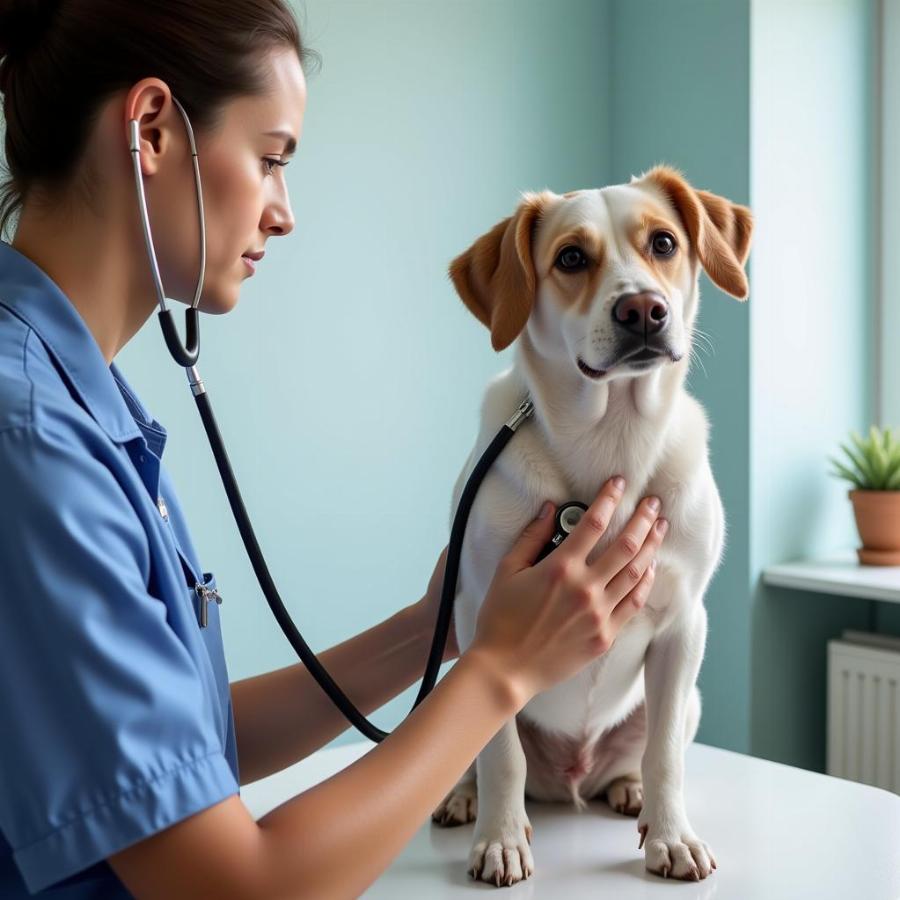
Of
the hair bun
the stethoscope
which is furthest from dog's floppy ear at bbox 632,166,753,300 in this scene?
the hair bun

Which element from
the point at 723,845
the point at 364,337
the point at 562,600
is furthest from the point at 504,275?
the point at 364,337

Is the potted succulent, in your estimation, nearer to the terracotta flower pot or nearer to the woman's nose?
the terracotta flower pot

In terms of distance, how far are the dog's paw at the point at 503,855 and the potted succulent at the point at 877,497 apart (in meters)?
1.72

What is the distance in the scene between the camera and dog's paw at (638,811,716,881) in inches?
40.6

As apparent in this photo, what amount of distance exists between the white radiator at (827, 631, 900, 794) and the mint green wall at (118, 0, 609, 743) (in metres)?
1.05

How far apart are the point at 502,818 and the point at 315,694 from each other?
0.89ft

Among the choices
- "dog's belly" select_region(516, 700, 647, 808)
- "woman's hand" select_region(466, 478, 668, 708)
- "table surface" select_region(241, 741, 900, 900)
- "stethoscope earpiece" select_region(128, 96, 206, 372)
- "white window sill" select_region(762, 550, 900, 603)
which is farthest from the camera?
"white window sill" select_region(762, 550, 900, 603)

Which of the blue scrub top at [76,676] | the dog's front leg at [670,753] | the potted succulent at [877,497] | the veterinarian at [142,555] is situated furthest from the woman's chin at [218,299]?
the potted succulent at [877,497]

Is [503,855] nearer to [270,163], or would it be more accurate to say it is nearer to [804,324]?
[270,163]

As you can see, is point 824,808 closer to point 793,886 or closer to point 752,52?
point 793,886

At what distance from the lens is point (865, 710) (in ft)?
8.27

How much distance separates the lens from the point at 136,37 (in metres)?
0.83

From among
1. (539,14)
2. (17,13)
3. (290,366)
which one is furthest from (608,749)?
(539,14)

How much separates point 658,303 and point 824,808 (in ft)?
2.02
